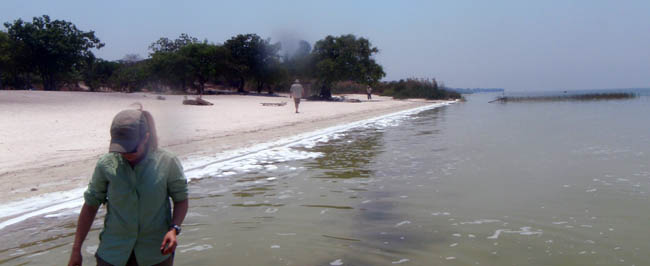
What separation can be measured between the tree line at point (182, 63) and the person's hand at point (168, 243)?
133 feet

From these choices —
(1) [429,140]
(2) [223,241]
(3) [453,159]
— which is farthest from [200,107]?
(2) [223,241]

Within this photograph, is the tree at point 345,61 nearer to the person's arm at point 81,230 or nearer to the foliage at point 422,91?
the foliage at point 422,91

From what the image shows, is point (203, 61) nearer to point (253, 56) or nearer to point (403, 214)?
point (253, 56)

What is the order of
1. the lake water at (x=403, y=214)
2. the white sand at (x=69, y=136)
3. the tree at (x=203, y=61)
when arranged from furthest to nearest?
the tree at (x=203, y=61) < the white sand at (x=69, y=136) < the lake water at (x=403, y=214)

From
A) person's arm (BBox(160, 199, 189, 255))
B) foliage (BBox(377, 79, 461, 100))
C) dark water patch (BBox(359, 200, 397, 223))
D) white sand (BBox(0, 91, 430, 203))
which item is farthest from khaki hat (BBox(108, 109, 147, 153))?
foliage (BBox(377, 79, 461, 100))

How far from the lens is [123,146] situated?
2.48 metres

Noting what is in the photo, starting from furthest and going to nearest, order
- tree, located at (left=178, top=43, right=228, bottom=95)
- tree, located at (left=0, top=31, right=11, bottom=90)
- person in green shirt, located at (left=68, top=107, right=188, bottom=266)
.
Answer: tree, located at (left=178, top=43, right=228, bottom=95), tree, located at (left=0, top=31, right=11, bottom=90), person in green shirt, located at (left=68, top=107, right=188, bottom=266)

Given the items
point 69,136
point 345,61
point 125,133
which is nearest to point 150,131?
point 125,133

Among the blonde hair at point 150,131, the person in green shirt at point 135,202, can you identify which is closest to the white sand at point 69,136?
the person in green shirt at point 135,202

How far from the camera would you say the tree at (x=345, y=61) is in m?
43.9

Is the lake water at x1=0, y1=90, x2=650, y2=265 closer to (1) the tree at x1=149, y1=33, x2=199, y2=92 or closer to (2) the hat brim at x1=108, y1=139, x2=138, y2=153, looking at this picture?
(2) the hat brim at x1=108, y1=139, x2=138, y2=153

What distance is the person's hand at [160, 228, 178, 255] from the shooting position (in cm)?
260

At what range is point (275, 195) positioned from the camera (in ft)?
21.9

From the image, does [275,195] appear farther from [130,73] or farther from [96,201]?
[130,73]
